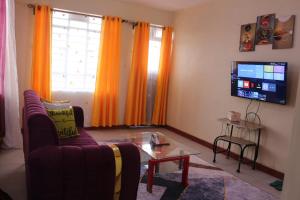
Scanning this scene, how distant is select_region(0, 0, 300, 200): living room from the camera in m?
3.45

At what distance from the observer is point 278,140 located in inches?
139

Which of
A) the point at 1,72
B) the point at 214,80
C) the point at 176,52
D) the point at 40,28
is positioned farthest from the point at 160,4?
the point at 1,72

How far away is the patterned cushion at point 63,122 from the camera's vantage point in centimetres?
300

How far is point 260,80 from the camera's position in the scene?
3.63 metres

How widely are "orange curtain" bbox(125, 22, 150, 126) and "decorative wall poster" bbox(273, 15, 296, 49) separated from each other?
2.58 meters

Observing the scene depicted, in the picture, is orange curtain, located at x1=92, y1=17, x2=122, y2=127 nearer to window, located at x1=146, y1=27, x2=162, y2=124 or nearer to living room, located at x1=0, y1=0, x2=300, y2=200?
living room, located at x1=0, y1=0, x2=300, y2=200

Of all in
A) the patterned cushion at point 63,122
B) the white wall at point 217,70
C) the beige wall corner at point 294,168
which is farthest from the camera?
the white wall at point 217,70

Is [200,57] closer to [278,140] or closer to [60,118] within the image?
[278,140]

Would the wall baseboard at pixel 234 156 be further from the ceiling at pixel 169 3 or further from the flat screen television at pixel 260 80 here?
the ceiling at pixel 169 3

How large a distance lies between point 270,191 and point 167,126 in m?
3.02

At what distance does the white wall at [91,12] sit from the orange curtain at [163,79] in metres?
0.37

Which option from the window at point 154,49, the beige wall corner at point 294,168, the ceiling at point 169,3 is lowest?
the beige wall corner at point 294,168

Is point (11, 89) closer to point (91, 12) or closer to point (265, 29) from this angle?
point (91, 12)

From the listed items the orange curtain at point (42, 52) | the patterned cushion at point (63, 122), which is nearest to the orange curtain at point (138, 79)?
the orange curtain at point (42, 52)
